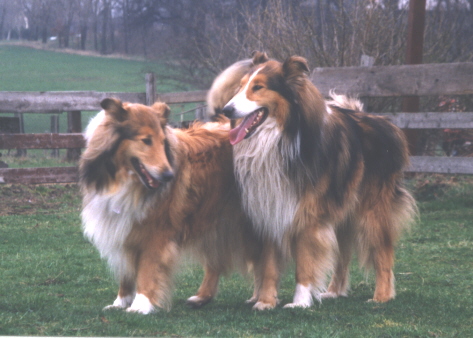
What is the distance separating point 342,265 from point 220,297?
1.25 metres

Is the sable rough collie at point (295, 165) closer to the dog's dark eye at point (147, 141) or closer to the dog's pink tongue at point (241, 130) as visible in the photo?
the dog's pink tongue at point (241, 130)

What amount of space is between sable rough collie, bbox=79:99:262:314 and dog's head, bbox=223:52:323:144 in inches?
18.9

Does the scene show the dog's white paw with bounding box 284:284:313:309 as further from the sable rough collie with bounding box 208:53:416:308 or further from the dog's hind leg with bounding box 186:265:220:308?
the dog's hind leg with bounding box 186:265:220:308

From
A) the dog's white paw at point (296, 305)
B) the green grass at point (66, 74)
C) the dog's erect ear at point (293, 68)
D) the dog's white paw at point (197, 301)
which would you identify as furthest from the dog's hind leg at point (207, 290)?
the green grass at point (66, 74)

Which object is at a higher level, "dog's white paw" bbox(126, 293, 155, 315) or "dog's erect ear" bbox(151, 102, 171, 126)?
"dog's erect ear" bbox(151, 102, 171, 126)

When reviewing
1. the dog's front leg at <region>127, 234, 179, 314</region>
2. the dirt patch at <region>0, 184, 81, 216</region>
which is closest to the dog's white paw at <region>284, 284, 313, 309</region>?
the dog's front leg at <region>127, 234, 179, 314</region>

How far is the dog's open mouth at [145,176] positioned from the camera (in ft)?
14.9

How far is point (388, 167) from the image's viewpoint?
560 centimetres

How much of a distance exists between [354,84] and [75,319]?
6860mm

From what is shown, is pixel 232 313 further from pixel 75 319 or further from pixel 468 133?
pixel 468 133

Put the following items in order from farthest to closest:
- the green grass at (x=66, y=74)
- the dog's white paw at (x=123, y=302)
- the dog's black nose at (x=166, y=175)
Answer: the green grass at (x=66, y=74) → the dog's white paw at (x=123, y=302) → the dog's black nose at (x=166, y=175)

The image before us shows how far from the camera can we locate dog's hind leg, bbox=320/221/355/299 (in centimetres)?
570

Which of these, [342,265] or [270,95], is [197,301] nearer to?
[342,265]

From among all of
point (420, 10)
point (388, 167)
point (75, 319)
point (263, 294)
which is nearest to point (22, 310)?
point (75, 319)
